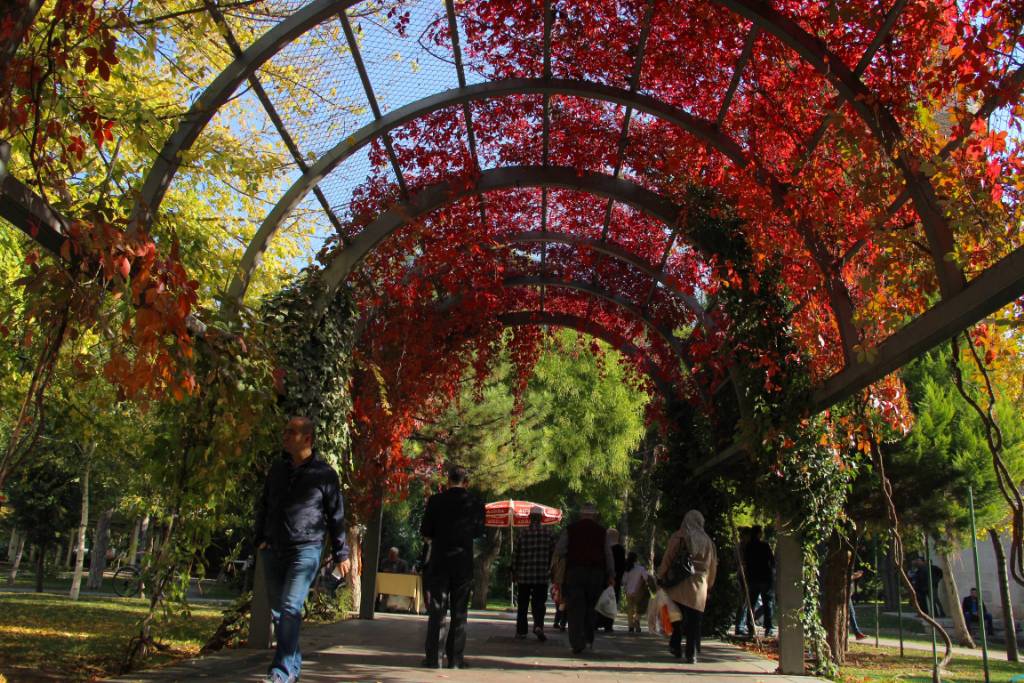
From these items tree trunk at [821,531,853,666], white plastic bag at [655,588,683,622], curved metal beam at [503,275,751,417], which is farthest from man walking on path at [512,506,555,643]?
tree trunk at [821,531,853,666]

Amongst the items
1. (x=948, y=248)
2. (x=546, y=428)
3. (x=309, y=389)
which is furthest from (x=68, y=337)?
(x=546, y=428)

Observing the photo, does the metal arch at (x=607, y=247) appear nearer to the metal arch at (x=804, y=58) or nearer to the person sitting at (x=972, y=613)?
the metal arch at (x=804, y=58)

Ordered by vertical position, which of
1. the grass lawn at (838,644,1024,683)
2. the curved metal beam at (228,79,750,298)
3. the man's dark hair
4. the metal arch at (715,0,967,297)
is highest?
the curved metal beam at (228,79,750,298)

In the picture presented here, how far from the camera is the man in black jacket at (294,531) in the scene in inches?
216

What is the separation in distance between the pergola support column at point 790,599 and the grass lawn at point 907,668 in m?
0.62

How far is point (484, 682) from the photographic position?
22.9 feet

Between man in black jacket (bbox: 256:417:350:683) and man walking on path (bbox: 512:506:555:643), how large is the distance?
619 cm

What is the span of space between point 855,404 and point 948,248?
3.85 m

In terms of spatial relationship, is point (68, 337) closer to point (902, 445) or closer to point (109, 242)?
point (109, 242)

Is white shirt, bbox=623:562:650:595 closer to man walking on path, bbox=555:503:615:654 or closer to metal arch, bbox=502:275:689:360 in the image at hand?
metal arch, bbox=502:275:689:360

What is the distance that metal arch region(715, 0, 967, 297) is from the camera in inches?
222

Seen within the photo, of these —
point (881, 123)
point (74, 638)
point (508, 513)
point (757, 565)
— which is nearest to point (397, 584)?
point (508, 513)

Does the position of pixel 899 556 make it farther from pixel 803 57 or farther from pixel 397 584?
pixel 397 584

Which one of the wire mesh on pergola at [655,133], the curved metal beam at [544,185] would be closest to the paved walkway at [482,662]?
the wire mesh on pergola at [655,133]
